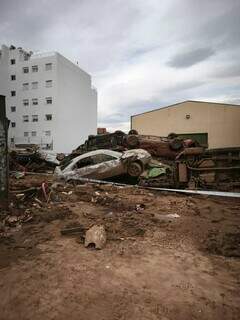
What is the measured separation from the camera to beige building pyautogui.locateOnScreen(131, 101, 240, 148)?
2366 cm

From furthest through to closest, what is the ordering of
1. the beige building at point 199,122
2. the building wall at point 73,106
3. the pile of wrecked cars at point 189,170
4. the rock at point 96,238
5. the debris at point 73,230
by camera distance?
1. the building wall at point 73,106
2. the beige building at point 199,122
3. the pile of wrecked cars at point 189,170
4. the debris at point 73,230
5. the rock at point 96,238

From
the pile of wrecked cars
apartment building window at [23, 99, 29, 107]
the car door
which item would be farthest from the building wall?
the pile of wrecked cars

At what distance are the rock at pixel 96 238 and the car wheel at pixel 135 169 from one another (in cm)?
567

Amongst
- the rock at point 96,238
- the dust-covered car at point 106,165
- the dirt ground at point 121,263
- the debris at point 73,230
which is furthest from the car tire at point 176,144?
the rock at point 96,238

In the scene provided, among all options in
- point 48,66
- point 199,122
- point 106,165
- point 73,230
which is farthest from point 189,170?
point 48,66

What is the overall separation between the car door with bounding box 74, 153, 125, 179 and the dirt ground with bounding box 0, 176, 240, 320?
12.0 feet

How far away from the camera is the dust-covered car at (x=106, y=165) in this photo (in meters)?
10.3

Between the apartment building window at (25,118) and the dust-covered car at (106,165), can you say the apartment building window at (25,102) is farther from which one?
the dust-covered car at (106,165)

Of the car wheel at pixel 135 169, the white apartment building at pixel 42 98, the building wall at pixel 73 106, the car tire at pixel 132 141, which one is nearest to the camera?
the car wheel at pixel 135 169

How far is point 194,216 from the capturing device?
20.1ft

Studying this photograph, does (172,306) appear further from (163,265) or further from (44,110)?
(44,110)

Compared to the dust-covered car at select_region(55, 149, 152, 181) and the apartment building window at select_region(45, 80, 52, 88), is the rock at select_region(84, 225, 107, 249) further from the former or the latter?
the apartment building window at select_region(45, 80, 52, 88)

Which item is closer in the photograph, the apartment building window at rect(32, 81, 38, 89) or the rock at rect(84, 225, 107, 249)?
the rock at rect(84, 225, 107, 249)

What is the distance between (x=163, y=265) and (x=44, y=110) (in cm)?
4015
